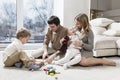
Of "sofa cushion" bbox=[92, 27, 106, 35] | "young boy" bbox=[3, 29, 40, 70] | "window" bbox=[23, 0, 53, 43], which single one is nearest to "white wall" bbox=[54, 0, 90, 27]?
"window" bbox=[23, 0, 53, 43]

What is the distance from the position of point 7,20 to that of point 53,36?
197 centimetres

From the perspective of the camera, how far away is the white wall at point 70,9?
444 centimetres

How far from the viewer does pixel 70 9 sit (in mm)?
4469

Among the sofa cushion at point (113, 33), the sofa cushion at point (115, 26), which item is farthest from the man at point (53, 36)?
the sofa cushion at point (115, 26)

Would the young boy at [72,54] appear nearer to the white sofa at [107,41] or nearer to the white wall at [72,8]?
the white sofa at [107,41]

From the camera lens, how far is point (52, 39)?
2.92m

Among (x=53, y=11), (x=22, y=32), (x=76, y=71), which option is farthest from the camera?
(x=53, y=11)

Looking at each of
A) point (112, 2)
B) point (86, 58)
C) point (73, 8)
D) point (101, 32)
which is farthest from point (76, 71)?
point (112, 2)

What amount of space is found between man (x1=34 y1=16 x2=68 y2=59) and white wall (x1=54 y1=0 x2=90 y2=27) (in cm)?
154

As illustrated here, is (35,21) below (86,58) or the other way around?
the other way around

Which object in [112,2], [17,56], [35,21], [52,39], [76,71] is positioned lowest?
[76,71]

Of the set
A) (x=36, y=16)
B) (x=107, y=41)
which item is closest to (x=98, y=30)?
(x=107, y=41)

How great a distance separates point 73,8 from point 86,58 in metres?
2.17

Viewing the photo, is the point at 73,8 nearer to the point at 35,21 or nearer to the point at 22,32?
the point at 35,21
